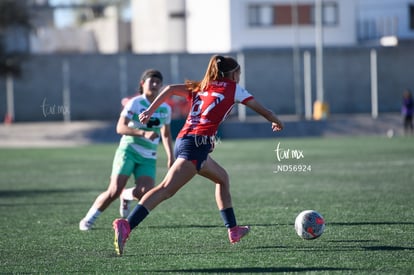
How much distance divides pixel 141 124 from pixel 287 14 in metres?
50.3

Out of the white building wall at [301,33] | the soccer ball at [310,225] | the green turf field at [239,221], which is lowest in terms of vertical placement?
the green turf field at [239,221]

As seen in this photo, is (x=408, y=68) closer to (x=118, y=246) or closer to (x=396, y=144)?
(x=396, y=144)

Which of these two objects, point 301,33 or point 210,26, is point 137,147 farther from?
point 301,33

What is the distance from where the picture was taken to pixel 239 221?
12.2 m

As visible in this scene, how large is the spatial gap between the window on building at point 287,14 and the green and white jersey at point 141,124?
1936 inches

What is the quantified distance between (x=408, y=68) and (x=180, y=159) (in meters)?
43.0

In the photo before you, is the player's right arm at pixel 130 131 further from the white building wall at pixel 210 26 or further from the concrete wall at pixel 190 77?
the white building wall at pixel 210 26

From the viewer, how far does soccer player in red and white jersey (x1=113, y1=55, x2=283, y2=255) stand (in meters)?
9.34

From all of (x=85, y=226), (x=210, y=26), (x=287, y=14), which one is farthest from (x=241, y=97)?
(x=287, y=14)

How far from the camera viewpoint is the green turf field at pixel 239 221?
28.7 ft

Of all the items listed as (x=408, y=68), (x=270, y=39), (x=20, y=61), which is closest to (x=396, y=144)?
(x=408, y=68)

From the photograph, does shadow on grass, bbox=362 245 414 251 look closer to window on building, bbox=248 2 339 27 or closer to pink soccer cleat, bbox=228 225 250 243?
pink soccer cleat, bbox=228 225 250 243

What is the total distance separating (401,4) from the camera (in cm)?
6228

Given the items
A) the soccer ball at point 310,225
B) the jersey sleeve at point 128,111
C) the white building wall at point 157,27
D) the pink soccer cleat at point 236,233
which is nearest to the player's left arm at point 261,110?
the soccer ball at point 310,225
